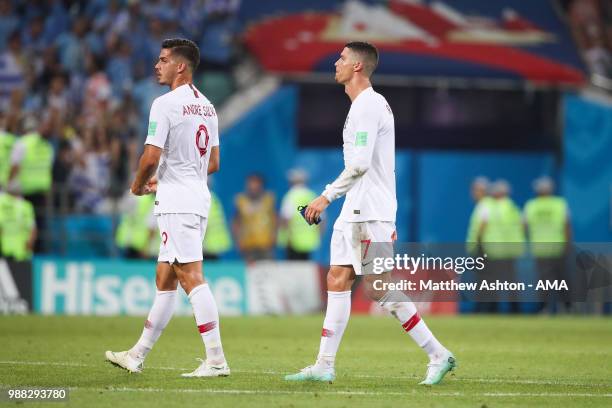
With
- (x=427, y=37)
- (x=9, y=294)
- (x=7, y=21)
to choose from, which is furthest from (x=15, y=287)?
(x=427, y=37)

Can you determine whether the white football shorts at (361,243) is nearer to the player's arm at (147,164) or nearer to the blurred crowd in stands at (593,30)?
the player's arm at (147,164)

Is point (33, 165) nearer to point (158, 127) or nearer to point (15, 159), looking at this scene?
point (15, 159)

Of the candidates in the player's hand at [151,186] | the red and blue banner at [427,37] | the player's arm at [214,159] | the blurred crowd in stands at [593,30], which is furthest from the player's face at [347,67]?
the blurred crowd in stands at [593,30]

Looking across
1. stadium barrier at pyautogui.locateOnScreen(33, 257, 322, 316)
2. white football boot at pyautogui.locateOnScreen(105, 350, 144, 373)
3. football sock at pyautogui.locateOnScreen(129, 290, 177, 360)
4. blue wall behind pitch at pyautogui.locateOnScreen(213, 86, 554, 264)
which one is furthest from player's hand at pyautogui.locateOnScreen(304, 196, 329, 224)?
blue wall behind pitch at pyautogui.locateOnScreen(213, 86, 554, 264)

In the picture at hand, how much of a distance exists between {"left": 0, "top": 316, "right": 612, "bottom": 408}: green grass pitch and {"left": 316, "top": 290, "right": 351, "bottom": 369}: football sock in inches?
8.4

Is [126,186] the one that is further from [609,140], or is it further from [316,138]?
[609,140]

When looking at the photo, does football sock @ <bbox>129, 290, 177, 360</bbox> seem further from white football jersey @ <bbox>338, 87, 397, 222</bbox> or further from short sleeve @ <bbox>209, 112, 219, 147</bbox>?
white football jersey @ <bbox>338, 87, 397, 222</bbox>

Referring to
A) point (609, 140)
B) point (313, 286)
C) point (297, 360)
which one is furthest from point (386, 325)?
point (609, 140)

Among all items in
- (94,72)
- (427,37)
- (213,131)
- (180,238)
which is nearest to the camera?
(180,238)

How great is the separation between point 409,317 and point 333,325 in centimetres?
54

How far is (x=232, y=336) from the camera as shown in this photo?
49.4 ft

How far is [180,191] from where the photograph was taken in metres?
9.71

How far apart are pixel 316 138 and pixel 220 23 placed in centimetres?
273

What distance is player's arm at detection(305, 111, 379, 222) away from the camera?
9.10m
